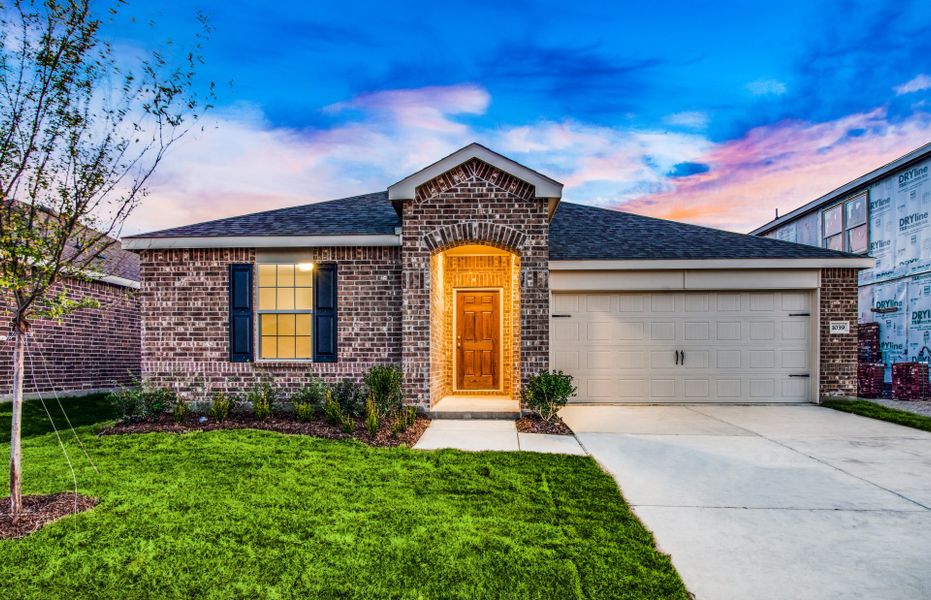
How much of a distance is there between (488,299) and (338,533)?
7205mm

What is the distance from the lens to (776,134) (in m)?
12.6

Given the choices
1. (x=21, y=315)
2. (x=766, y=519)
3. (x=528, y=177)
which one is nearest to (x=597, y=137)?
(x=528, y=177)

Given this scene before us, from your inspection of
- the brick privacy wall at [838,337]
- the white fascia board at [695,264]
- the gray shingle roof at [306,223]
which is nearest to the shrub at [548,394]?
the white fascia board at [695,264]

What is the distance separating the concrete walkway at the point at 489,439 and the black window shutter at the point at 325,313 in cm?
236

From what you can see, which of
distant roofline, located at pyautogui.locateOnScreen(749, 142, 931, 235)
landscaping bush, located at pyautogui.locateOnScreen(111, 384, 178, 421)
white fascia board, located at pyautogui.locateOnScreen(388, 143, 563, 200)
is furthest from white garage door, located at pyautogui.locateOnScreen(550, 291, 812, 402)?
landscaping bush, located at pyautogui.locateOnScreen(111, 384, 178, 421)

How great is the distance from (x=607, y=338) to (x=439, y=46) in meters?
7.55

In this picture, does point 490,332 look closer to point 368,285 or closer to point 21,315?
point 368,285

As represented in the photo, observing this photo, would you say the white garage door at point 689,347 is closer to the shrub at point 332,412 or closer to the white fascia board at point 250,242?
the white fascia board at point 250,242

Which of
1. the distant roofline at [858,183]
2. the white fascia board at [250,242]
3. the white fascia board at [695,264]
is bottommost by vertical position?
the white fascia board at [695,264]

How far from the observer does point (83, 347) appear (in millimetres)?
10914

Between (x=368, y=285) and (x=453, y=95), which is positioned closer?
(x=368, y=285)

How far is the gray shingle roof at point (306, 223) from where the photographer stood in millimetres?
8305

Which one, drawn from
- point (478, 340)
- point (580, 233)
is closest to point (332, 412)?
point (478, 340)

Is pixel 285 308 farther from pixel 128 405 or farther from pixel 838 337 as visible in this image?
pixel 838 337
